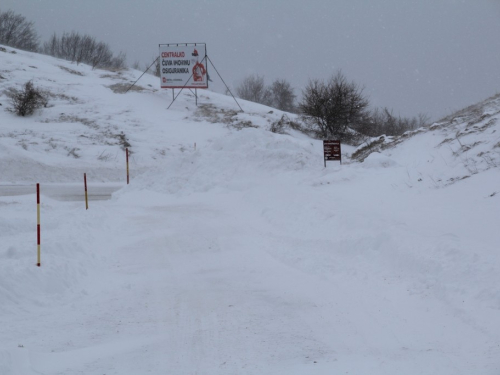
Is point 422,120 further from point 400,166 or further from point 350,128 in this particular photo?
point 400,166

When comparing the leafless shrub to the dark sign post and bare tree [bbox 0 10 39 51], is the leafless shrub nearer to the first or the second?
the dark sign post

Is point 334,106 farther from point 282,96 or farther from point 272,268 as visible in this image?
point 282,96

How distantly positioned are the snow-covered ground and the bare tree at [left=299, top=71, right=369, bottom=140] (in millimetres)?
14810

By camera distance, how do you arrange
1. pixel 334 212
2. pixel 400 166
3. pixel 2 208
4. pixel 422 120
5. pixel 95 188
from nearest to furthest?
1. pixel 334 212
2. pixel 2 208
3. pixel 400 166
4. pixel 95 188
5. pixel 422 120

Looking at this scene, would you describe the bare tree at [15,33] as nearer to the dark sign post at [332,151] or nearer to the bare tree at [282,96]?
the bare tree at [282,96]

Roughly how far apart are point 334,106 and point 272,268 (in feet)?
86.8

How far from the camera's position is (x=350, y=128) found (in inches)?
1396

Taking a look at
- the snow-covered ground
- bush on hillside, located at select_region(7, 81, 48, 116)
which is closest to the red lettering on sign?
bush on hillside, located at select_region(7, 81, 48, 116)

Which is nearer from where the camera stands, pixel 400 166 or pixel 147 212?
pixel 147 212

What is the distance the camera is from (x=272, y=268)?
7734mm

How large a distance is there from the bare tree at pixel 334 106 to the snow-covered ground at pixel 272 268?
583 inches

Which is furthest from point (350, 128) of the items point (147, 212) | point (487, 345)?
point (487, 345)

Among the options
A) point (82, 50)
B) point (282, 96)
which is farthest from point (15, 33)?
point (282, 96)

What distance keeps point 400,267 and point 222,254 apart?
3144mm
